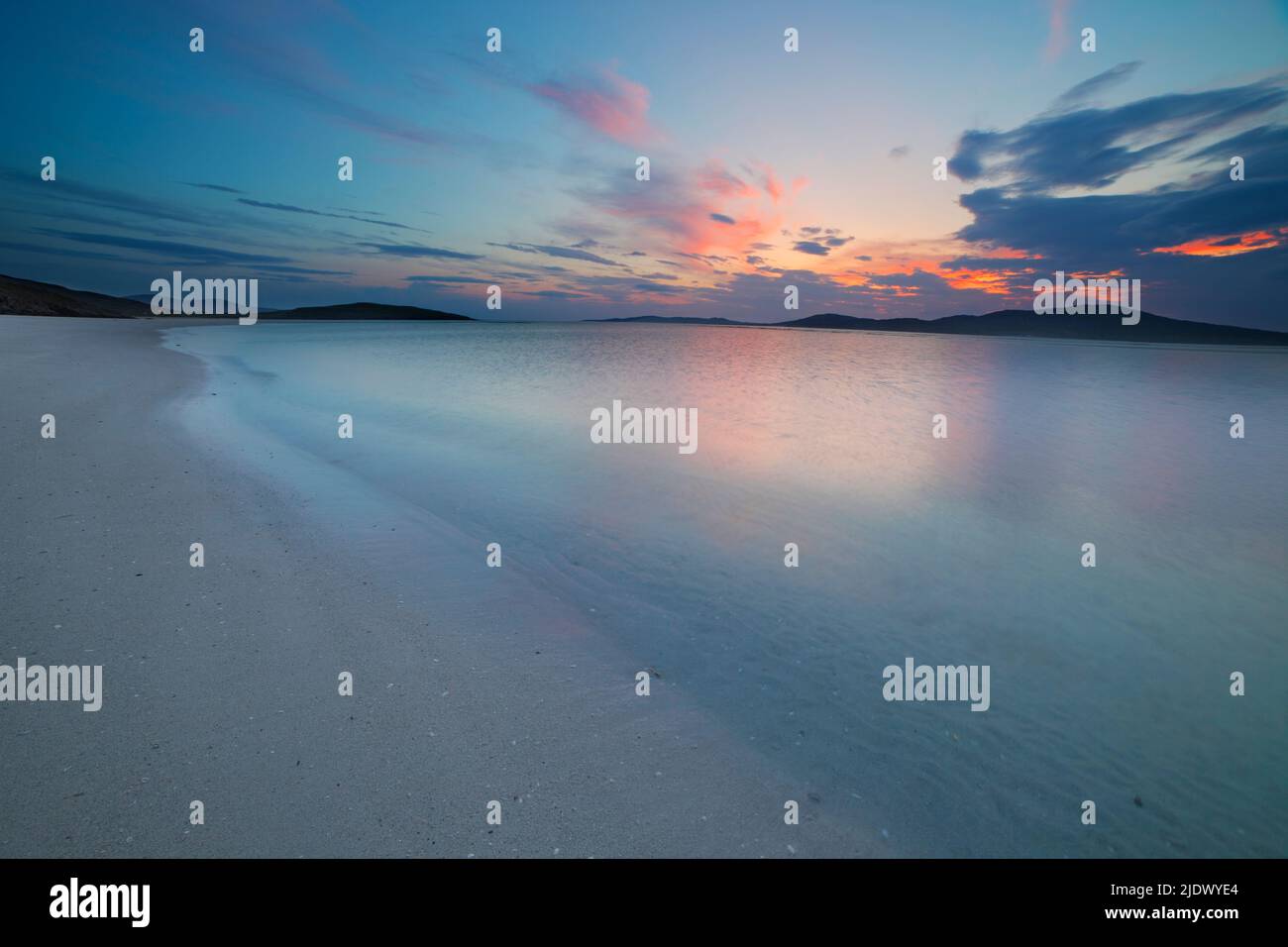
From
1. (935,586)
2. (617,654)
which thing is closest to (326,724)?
(617,654)

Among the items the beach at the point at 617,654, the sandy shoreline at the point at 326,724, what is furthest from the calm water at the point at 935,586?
the sandy shoreline at the point at 326,724

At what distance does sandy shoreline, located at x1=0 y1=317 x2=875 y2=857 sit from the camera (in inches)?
103

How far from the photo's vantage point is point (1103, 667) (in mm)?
4758

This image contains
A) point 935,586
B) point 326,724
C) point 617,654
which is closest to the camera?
point 326,724

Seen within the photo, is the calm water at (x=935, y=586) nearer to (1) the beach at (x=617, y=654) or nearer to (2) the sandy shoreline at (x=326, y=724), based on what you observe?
(1) the beach at (x=617, y=654)

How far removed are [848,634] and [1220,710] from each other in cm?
274

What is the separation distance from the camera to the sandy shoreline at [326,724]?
263 centimetres

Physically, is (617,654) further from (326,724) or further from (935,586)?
(935,586)

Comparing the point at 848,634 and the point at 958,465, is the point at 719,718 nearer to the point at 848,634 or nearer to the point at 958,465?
the point at 848,634

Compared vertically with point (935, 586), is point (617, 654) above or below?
below

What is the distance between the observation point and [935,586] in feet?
20.1

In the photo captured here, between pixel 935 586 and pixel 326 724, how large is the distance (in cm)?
A: 588
